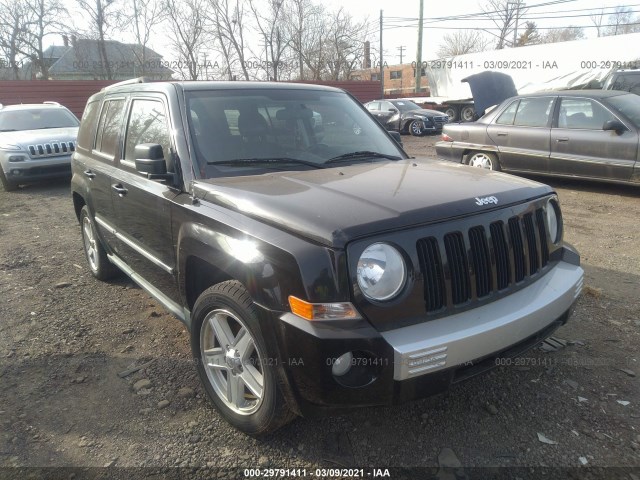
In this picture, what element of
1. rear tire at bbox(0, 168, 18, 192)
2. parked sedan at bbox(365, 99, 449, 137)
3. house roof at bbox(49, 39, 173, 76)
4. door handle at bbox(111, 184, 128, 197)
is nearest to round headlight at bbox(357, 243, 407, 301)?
door handle at bbox(111, 184, 128, 197)

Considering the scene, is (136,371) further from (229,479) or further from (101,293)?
(101,293)

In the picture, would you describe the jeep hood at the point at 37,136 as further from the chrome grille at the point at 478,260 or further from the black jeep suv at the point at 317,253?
the chrome grille at the point at 478,260

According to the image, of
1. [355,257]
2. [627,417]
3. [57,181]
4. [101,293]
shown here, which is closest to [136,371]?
[101,293]

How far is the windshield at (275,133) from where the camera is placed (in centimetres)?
309

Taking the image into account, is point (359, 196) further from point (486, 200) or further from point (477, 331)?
point (477, 331)

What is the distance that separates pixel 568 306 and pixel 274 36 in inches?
1421

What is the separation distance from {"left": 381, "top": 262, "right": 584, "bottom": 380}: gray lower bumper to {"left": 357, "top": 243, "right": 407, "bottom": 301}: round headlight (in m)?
0.18

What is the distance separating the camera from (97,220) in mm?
4492

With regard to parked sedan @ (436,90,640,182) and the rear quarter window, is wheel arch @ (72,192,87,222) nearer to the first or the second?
the rear quarter window

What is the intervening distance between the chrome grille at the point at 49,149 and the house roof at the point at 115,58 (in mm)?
24029

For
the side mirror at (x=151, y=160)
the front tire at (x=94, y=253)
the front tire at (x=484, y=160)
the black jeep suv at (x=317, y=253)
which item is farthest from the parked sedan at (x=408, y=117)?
the side mirror at (x=151, y=160)

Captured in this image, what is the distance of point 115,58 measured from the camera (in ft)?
124

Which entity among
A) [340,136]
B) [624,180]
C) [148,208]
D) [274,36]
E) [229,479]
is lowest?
[229,479]

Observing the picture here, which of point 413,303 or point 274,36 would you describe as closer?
point 413,303
